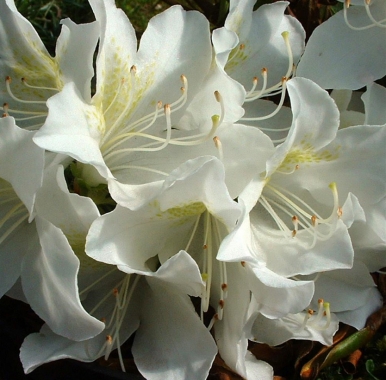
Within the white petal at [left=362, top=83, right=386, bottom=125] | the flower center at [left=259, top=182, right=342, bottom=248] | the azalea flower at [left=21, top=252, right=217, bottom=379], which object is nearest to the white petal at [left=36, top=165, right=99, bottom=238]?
the azalea flower at [left=21, top=252, right=217, bottom=379]

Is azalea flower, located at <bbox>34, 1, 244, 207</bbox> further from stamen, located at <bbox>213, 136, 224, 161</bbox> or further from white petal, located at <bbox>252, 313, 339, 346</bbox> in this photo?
white petal, located at <bbox>252, 313, 339, 346</bbox>

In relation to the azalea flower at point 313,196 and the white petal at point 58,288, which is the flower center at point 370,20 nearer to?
the azalea flower at point 313,196

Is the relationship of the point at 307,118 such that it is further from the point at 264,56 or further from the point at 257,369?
the point at 257,369

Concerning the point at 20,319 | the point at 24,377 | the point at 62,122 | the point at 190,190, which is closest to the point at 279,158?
the point at 190,190

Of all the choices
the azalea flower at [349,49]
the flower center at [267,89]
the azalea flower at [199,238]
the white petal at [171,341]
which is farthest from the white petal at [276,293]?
the azalea flower at [349,49]

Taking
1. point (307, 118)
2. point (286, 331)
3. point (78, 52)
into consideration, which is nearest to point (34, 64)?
point (78, 52)
